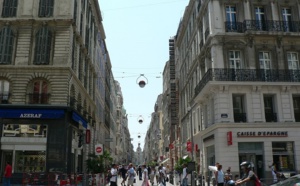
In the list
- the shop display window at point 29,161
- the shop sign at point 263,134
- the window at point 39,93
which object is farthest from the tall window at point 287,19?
the shop display window at point 29,161

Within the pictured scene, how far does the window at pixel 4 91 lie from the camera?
2420cm

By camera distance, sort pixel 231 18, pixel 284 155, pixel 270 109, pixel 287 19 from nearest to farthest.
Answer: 1. pixel 284 155
2. pixel 270 109
3. pixel 231 18
4. pixel 287 19

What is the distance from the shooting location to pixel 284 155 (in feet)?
80.6

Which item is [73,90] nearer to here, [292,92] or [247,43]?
[247,43]

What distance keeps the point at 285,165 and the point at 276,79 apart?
22.0 feet

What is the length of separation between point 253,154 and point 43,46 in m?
18.4

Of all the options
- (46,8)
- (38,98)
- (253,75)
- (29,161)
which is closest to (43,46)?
(46,8)

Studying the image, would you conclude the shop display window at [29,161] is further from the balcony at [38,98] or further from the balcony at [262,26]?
the balcony at [262,26]

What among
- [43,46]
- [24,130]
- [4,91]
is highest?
[43,46]

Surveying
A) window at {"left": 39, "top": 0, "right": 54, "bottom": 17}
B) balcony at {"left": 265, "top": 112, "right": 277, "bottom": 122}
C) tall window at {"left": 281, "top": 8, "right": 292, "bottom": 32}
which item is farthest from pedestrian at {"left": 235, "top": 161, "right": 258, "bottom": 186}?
window at {"left": 39, "top": 0, "right": 54, "bottom": 17}

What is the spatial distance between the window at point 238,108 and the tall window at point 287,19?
7.31 meters

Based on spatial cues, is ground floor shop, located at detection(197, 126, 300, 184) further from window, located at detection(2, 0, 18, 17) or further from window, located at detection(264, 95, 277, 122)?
window, located at detection(2, 0, 18, 17)

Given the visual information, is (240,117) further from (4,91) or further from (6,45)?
(6,45)

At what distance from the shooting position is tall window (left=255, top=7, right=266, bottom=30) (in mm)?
26797
